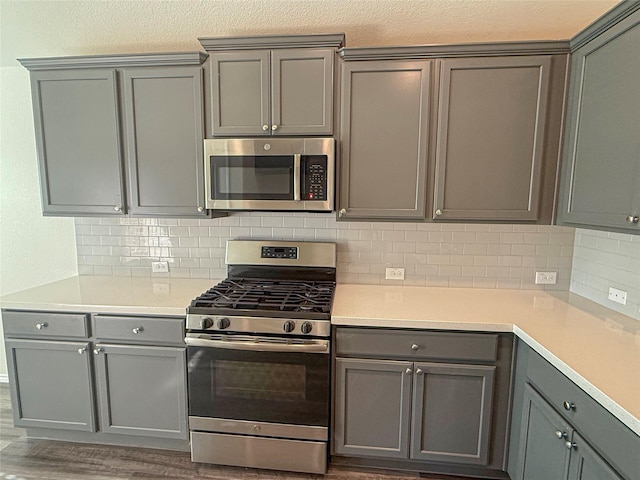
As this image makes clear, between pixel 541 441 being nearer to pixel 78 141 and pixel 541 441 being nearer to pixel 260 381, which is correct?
pixel 260 381

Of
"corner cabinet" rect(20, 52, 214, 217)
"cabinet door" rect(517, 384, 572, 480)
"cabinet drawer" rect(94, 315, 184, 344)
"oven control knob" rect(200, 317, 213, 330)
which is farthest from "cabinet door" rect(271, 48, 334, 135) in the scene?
"cabinet door" rect(517, 384, 572, 480)

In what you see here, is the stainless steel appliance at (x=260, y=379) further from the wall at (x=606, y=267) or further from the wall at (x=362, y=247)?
the wall at (x=606, y=267)

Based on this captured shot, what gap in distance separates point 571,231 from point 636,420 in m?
1.57

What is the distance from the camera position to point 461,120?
6.47ft

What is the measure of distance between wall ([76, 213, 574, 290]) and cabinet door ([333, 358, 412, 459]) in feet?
2.38

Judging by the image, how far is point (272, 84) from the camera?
6.66ft

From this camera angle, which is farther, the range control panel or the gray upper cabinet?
the range control panel

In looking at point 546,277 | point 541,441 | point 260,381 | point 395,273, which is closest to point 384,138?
point 395,273

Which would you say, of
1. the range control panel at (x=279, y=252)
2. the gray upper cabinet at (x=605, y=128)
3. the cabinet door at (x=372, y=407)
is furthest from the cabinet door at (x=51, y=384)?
the gray upper cabinet at (x=605, y=128)

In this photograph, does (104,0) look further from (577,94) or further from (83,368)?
(577,94)

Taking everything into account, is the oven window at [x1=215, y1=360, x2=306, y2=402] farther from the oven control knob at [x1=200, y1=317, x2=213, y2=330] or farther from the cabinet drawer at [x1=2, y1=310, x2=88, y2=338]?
the cabinet drawer at [x1=2, y1=310, x2=88, y2=338]

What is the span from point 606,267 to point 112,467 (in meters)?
3.08

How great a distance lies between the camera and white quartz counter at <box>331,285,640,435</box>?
1.20 metres

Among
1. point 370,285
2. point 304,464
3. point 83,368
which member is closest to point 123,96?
point 83,368
